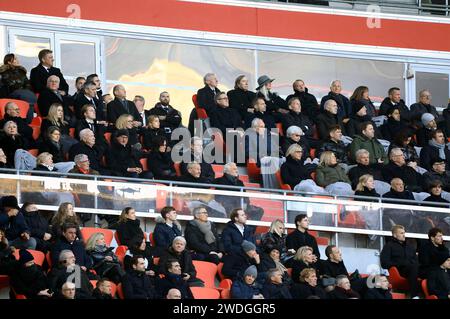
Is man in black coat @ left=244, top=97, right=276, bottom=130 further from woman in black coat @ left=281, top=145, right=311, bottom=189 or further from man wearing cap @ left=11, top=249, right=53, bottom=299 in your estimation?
man wearing cap @ left=11, top=249, right=53, bottom=299

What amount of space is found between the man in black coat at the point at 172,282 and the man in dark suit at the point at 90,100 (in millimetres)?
3205

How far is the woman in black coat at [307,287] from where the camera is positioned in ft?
66.5

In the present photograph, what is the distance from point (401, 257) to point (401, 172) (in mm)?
1970

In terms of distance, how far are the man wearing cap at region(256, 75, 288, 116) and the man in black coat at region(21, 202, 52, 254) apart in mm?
4895

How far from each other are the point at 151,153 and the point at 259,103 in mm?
2091

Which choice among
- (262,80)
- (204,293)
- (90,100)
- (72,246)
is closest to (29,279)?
(72,246)

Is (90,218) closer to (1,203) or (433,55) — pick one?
(1,203)

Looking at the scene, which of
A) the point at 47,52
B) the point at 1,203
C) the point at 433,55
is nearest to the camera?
the point at 1,203

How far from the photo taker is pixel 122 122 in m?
22.2

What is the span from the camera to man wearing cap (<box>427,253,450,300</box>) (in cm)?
2114

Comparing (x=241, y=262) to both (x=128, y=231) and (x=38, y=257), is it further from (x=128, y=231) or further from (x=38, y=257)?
(x=38, y=257)

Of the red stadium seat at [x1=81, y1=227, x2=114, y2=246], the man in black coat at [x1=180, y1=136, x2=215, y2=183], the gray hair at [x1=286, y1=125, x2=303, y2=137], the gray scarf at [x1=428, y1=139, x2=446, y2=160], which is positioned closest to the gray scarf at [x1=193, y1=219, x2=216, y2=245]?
the red stadium seat at [x1=81, y1=227, x2=114, y2=246]

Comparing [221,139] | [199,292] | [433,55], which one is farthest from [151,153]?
[433,55]

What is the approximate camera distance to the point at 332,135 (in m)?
23.6
